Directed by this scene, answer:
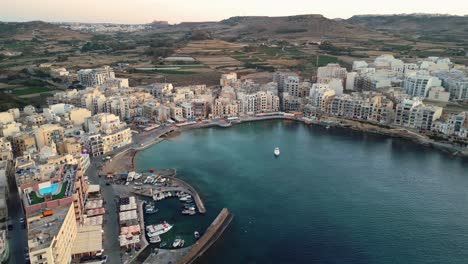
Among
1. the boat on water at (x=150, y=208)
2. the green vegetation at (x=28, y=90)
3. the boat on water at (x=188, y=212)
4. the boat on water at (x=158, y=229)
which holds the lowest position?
the boat on water at (x=158, y=229)

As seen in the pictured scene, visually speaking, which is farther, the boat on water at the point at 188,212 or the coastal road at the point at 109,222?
the boat on water at the point at 188,212

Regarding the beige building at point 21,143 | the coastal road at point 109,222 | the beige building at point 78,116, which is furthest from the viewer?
the beige building at point 78,116

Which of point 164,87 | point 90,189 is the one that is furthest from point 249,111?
point 90,189

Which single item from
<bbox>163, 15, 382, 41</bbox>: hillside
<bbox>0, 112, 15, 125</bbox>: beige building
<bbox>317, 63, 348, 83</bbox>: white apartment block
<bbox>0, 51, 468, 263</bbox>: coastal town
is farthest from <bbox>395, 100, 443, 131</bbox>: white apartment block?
<bbox>163, 15, 382, 41</bbox>: hillside

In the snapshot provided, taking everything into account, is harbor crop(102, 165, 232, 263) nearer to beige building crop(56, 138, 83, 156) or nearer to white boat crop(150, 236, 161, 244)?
white boat crop(150, 236, 161, 244)

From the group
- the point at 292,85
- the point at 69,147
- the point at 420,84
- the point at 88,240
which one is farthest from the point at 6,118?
the point at 420,84

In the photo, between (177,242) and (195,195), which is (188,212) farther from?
(177,242)

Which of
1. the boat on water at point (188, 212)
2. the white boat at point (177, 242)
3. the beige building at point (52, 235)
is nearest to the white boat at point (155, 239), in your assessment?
the white boat at point (177, 242)

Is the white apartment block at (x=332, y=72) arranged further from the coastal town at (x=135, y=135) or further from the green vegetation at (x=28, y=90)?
the green vegetation at (x=28, y=90)
